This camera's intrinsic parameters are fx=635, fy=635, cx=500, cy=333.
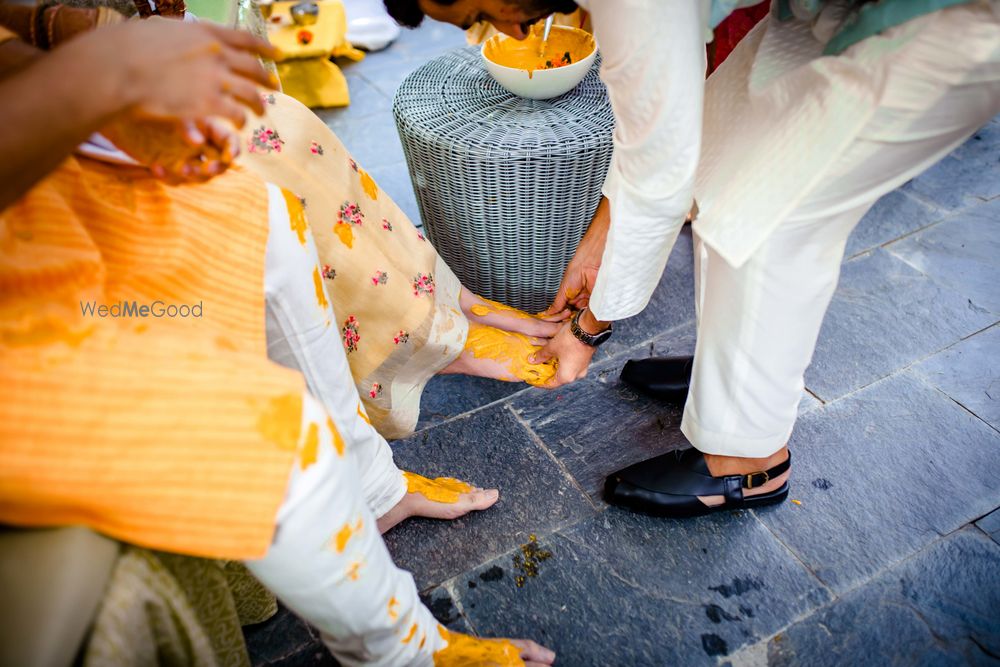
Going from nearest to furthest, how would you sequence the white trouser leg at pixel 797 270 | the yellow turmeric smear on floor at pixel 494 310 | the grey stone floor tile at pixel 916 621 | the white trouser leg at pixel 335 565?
the white trouser leg at pixel 335 565 → the white trouser leg at pixel 797 270 → the grey stone floor tile at pixel 916 621 → the yellow turmeric smear on floor at pixel 494 310

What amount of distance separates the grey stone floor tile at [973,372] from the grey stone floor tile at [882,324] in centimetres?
3

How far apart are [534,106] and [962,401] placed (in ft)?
4.06

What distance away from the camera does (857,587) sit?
1173 millimetres

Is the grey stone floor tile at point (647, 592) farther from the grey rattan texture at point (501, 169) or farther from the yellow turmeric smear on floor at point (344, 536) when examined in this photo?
the grey rattan texture at point (501, 169)

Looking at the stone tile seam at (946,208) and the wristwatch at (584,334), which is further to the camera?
the stone tile seam at (946,208)

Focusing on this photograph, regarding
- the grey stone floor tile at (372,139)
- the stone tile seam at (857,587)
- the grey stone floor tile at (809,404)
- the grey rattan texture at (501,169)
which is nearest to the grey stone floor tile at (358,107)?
the grey stone floor tile at (372,139)

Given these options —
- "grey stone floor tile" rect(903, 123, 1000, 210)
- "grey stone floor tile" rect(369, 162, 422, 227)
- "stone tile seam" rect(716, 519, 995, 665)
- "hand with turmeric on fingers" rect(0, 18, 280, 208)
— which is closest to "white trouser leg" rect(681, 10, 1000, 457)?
"stone tile seam" rect(716, 519, 995, 665)

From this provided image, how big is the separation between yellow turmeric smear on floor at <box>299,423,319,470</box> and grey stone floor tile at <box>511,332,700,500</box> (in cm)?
81

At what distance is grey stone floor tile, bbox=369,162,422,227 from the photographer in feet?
7.49

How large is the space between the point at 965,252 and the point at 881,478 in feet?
3.28

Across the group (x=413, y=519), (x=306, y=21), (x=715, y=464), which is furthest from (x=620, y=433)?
(x=306, y=21)

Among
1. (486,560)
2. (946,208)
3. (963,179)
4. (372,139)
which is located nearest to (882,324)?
(946,208)

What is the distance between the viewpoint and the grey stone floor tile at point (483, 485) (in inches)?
49.9

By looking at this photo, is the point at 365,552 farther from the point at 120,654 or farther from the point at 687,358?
the point at 687,358
